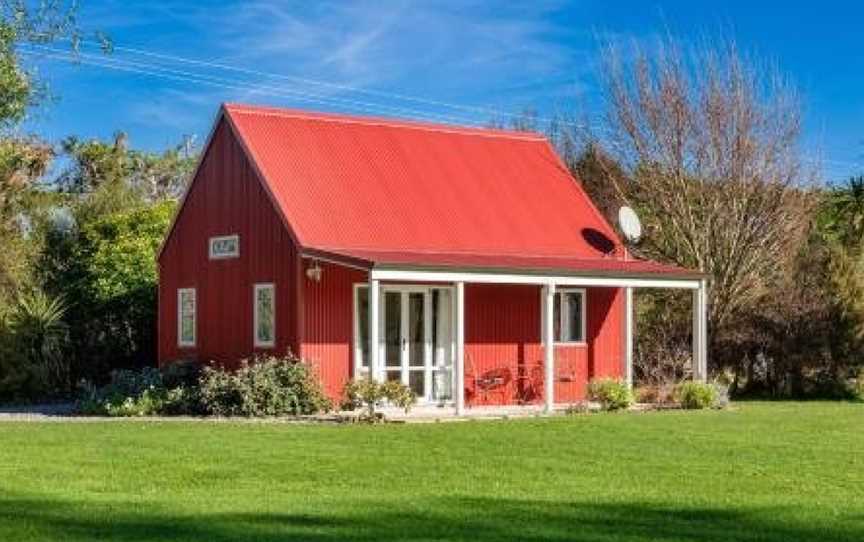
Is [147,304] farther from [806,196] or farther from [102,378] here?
[806,196]

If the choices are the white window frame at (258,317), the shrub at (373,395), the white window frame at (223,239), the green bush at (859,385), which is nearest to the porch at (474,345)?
the shrub at (373,395)

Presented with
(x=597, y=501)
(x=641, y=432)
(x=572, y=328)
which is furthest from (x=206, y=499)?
(x=572, y=328)

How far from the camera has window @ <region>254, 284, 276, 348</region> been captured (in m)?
25.2

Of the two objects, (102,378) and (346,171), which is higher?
(346,171)

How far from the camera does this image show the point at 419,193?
88.7ft

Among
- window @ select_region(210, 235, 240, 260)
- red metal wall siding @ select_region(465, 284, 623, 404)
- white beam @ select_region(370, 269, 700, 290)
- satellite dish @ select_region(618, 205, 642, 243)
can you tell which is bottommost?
red metal wall siding @ select_region(465, 284, 623, 404)

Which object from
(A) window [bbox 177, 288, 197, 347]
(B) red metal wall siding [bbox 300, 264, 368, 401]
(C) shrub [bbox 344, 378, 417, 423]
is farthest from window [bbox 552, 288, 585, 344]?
(A) window [bbox 177, 288, 197, 347]

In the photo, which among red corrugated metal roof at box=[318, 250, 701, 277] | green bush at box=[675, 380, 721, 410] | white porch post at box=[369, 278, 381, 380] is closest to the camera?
white porch post at box=[369, 278, 381, 380]

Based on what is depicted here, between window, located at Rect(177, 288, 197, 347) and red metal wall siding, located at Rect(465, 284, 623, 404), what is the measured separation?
5270 mm

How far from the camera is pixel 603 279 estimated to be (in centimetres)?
2622

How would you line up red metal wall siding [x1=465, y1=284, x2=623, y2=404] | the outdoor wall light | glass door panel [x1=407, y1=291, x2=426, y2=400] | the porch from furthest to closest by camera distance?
red metal wall siding [x1=465, y1=284, x2=623, y2=404] → glass door panel [x1=407, y1=291, x2=426, y2=400] → the porch → the outdoor wall light

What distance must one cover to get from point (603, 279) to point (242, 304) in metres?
6.52

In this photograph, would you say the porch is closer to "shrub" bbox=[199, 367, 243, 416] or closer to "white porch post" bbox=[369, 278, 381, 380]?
"white porch post" bbox=[369, 278, 381, 380]

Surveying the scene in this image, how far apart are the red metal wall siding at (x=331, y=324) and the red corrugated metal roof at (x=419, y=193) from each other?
0.61 meters
